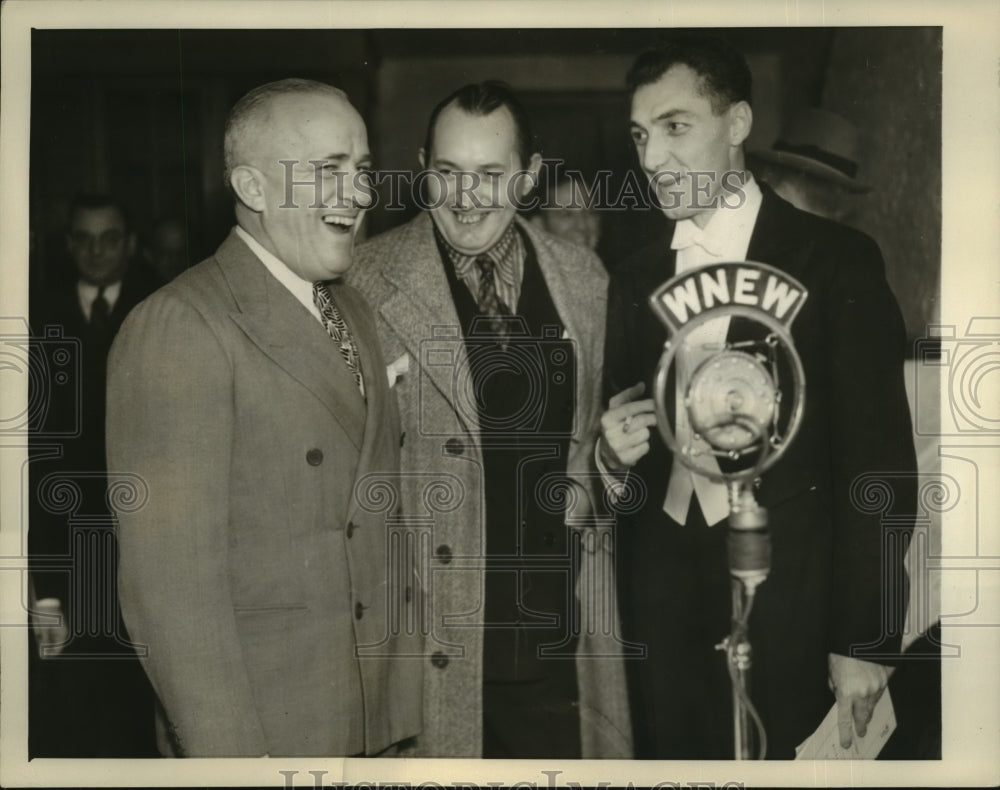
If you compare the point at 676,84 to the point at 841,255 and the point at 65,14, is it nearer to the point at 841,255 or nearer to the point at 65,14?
the point at 841,255

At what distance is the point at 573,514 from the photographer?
2.13 m

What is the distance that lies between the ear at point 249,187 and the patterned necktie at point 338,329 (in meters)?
0.19

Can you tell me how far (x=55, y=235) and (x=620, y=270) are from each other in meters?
1.12

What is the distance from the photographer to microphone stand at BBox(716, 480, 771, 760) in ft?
6.92

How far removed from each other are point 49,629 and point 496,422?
0.99 meters

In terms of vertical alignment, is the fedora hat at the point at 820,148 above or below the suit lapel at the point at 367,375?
above

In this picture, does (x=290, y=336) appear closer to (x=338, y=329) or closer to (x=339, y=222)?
(x=338, y=329)

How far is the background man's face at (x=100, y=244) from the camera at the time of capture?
2.15m

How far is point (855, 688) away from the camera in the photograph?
2154 mm

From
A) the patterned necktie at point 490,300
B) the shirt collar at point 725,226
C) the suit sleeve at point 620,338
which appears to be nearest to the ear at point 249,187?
the patterned necktie at point 490,300

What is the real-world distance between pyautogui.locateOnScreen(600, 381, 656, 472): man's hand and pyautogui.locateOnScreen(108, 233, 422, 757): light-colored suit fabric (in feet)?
1.35

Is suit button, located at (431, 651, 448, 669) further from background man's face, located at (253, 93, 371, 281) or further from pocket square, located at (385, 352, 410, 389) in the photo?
background man's face, located at (253, 93, 371, 281)

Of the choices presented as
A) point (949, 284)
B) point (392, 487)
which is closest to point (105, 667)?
point (392, 487)

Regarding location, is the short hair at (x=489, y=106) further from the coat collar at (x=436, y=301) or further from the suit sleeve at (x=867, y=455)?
the suit sleeve at (x=867, y=455)
